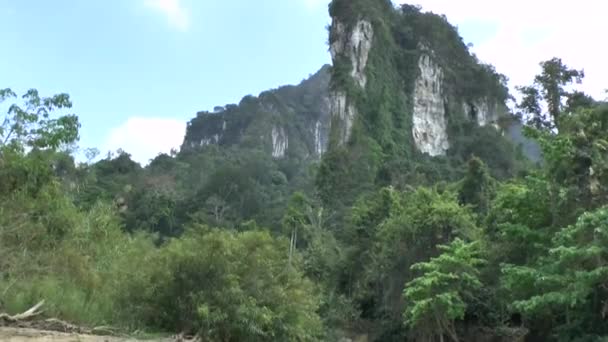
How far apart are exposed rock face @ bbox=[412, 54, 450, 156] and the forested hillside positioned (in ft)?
6.55

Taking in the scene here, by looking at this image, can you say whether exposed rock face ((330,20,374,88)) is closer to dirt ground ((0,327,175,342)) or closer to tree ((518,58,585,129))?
tree ((518,58,585,129))

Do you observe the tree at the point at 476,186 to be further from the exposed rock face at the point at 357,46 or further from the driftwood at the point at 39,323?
the exposed rock face at the point at 357,46

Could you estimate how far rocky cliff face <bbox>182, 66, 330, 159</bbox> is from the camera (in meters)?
89.3

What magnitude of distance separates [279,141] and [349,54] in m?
31.4

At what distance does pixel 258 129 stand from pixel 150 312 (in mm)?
72614

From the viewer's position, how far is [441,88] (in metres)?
66.2

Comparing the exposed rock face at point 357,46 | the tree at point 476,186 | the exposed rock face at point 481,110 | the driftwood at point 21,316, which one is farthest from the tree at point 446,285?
the exposed rock face at point 481,110

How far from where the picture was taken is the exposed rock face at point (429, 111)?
6344 cm

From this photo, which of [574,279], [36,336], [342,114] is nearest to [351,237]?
[574,279]

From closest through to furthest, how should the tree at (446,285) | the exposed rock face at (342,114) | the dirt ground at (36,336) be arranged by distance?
the dirt ground at (36,336), the tree at (446,285), the exposed rock face at (342,114)

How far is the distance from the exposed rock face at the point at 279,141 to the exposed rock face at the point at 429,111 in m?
27.4

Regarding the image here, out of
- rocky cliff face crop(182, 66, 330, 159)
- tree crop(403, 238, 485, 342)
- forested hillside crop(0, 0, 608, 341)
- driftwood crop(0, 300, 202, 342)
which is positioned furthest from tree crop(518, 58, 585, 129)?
rocky cliff face crop(182, 66, 330, 159)

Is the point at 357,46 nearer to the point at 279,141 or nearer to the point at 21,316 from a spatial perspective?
the point at 279,141

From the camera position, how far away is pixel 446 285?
22.6m
